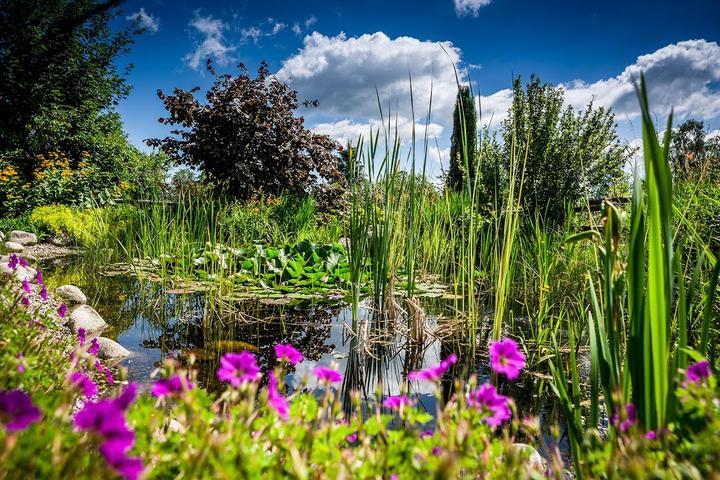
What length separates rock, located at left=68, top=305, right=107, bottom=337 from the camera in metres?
2.74

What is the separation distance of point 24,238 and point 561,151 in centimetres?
1020

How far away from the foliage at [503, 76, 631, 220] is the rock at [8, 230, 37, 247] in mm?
9033

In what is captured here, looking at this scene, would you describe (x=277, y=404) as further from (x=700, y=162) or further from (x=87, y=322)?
(x=700, y=162)

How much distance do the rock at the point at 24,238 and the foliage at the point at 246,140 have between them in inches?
120

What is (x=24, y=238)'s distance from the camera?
26.0 feet

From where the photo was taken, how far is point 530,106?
26.2 feet

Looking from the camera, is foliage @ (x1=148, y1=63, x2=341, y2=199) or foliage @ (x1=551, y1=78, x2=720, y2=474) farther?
foliage @ (x1=148, y1=63, x2=341, y2=199)

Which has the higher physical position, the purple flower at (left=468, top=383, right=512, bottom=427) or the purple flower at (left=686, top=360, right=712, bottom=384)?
the purple flower at (left=686, top=360, right=712, bottom=384)

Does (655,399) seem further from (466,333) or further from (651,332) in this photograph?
(466,333)

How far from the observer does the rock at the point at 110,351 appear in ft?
7.63

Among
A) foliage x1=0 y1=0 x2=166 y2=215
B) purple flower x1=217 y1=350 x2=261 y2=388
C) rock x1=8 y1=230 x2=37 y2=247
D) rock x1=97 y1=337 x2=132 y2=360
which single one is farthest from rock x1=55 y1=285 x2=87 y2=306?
foliage x1=0 y1=0 x2=166 y2=215

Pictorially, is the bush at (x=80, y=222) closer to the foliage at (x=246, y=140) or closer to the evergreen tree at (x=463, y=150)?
the foliage at (x=246, y=140)

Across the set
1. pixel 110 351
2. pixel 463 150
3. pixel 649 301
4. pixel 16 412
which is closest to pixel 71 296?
pixel 110 351

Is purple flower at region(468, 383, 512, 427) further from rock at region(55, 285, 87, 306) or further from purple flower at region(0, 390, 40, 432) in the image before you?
rock at region(55, 285, 87, 306)
